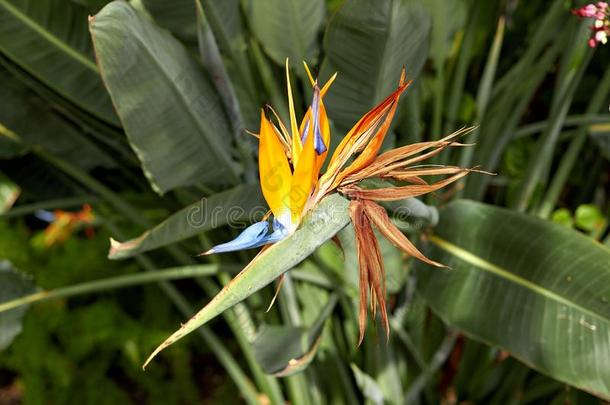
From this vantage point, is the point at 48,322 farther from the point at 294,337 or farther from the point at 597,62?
the point at 597,62

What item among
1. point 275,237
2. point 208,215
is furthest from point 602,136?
point 275,237

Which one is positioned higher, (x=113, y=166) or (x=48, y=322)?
(x=113, y=166)

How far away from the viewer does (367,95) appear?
78 cm

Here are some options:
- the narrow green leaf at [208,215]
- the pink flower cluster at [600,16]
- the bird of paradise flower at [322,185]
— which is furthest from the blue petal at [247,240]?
the pink flower cluster at [600,16]

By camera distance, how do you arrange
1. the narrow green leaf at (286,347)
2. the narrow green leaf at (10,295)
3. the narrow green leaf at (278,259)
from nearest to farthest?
the narrow green leaf at (278,259)
the narrow green leaf at (286,347)
the narrow green leaf at (10,295)

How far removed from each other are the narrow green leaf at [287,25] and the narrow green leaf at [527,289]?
0.26m

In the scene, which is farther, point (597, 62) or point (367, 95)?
point (597, 62)

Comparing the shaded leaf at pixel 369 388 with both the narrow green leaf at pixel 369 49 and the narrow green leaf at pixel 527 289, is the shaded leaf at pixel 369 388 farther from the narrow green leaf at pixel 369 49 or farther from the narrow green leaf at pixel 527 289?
the narrow green leaf at pixel 369 49

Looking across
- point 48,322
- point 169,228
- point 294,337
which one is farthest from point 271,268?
point 48,322

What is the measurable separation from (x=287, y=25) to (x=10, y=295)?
498 mm

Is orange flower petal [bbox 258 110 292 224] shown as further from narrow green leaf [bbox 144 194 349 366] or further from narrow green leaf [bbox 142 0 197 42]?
narrow green leaf [bbox 142 0 197 42]

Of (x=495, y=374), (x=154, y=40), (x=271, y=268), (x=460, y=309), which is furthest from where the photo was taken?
(x=495, y=374)

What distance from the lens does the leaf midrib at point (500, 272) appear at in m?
0.74

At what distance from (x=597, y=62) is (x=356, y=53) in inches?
24.6
